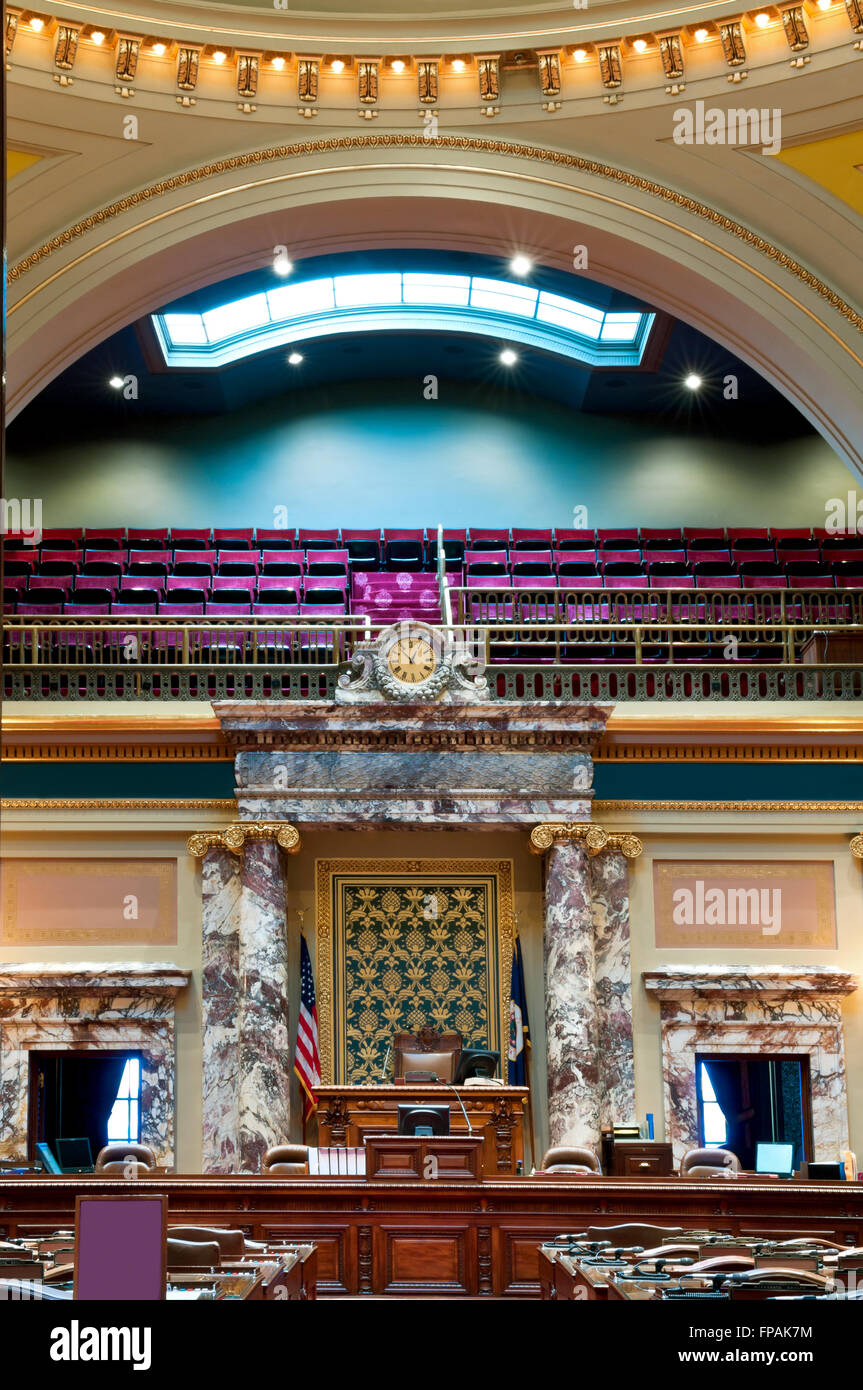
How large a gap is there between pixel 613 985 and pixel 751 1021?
1073 mm

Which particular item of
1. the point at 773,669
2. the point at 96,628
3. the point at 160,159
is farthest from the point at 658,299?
the point at 96,628

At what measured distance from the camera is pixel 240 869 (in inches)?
452

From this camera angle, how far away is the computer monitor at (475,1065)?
10.6 m

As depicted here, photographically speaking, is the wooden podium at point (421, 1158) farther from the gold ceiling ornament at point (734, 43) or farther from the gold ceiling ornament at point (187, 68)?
the gold ceiling ornament at point (734, 43)

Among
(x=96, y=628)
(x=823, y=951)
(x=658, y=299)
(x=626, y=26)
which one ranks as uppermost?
(x=626, y=26)

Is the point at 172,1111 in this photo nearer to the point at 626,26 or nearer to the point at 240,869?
the point at 240,869

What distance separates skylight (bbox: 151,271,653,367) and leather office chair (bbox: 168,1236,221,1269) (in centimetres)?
1274

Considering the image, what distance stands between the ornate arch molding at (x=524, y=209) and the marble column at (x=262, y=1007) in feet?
13.0

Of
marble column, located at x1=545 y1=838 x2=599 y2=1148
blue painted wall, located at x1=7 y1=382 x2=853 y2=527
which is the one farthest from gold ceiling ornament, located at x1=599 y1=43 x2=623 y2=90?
blue painted wall, located at x1=7 y1=382 x2=853 y2=527

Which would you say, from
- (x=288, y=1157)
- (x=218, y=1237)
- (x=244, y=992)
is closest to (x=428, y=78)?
(x=244, y=992)

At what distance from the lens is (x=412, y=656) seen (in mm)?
11508

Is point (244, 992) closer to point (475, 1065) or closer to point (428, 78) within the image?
point (475, 1065)

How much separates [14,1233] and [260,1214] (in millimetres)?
1238

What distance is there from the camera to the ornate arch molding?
1084 centimetres
